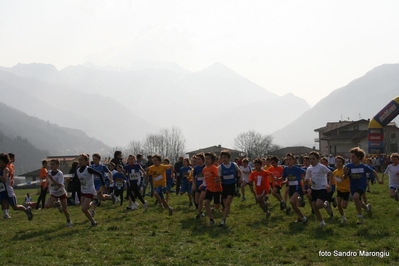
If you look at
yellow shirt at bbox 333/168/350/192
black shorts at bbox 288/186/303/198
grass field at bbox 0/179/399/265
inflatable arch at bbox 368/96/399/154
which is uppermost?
inflatable arch at bbox 368/96/399/154

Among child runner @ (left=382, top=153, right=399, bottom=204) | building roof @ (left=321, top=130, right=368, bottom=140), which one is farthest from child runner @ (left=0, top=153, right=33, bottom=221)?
building roof @ (left=321, top=130, right=368, bottom=140)

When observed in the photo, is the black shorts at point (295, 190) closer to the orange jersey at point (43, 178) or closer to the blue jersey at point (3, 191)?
the blue jersey at point (3, 191)

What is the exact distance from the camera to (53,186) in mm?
12555

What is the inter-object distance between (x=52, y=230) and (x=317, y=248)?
6.88m

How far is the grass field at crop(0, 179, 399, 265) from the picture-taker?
801cm

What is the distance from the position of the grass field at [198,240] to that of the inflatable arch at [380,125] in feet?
99.6

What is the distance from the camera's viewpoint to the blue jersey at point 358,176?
11.1m

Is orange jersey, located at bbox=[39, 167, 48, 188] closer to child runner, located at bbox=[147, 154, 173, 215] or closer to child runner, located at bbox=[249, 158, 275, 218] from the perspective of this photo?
child runner, located at bbox=[147, 154, 173, 215]

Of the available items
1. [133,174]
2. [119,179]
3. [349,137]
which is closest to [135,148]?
[349,137]

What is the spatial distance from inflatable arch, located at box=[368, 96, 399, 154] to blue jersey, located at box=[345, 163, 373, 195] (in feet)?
109

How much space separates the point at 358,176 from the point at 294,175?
2041mm

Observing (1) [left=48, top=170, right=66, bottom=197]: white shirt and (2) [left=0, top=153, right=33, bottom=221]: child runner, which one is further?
(1) [left=48, top=170, right=66, bottom=197]: white shirt

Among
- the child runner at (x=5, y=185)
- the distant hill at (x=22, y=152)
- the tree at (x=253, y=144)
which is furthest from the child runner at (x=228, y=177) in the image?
the distant hill at (x=22, y=152)

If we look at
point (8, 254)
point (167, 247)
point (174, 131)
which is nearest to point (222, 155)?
point (167, 247)
